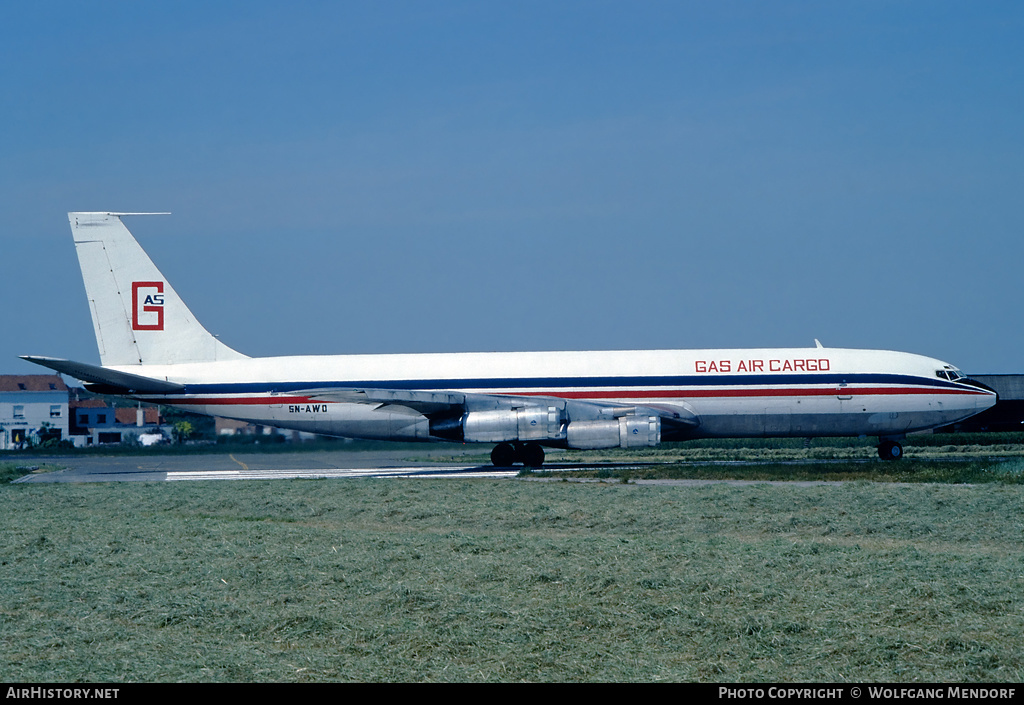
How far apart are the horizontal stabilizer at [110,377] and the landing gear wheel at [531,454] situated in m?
13.7

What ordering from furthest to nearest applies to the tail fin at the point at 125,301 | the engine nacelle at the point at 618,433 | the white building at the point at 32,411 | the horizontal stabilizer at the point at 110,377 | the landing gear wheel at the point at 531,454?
1. the white building at the point at 32,411
2. the tail fin at the point at 125,301
3. the landing gear wheel at the point at 531,454
4. the engine nacelle at the point at 618,433
5. the horizontal stabilizer at the point at 110,377

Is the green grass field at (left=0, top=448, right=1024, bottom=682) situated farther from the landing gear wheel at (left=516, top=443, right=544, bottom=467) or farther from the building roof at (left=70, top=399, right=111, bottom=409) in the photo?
the building roof at (left=70, top=399, right=111, bottom=409)

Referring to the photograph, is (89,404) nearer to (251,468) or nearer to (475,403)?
(251,468)

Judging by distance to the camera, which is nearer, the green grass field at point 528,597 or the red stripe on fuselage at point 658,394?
the green grass field at point 528,597

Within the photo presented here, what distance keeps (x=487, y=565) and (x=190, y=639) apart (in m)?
4.60

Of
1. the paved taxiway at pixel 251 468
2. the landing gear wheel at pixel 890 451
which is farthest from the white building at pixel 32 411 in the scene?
the landing gear wheel at pixel 890 451

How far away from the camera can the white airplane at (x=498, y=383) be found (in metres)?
38.0

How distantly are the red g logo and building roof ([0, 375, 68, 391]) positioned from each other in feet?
302

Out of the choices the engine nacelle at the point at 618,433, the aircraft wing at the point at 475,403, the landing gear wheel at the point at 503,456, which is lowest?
the landing gear wheel at the point at 503,456

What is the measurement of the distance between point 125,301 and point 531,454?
1761 centimetres

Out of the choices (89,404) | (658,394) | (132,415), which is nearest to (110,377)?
(658,394)

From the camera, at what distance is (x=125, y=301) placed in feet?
128

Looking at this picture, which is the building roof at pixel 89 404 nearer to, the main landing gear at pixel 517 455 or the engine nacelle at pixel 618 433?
the main landing gear at pixel 517 455
